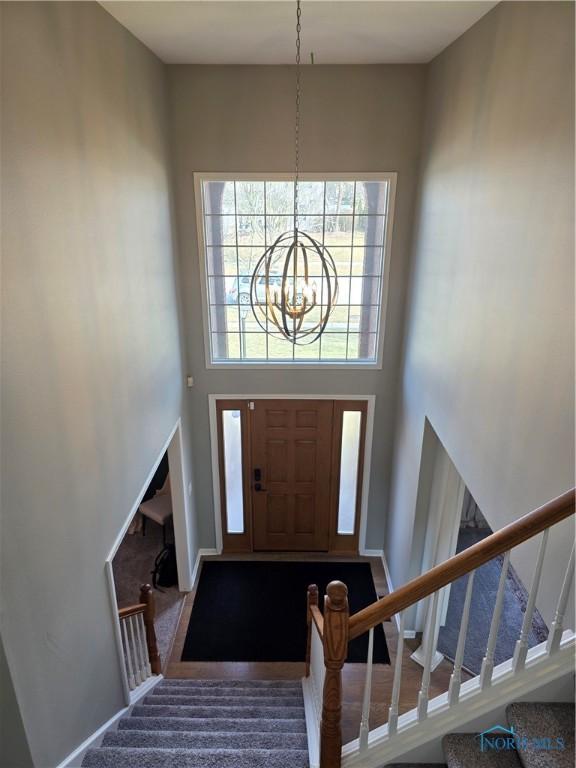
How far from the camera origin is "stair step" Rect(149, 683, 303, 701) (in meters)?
3.79

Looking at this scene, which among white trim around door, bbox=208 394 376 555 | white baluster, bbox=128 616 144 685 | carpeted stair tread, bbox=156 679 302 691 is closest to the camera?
white baluster, bbox=128 616 144 685

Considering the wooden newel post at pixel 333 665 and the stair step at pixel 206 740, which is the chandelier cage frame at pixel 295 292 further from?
the stair step at pixel 206 740

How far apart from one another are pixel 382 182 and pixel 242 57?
60.5 inches

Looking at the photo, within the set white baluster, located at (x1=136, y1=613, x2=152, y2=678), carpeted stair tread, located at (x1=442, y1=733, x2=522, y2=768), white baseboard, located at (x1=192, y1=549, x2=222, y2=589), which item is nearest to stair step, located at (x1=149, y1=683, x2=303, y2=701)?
white baluster, located at (x1=136, y1=613, x2=152, y2=678)

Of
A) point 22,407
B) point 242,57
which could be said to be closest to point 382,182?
point 242,57

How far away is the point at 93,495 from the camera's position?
9.20ft

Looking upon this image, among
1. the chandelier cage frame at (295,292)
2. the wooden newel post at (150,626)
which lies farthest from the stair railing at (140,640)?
the chandelier cage frame at (295,292)

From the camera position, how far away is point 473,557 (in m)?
1.75

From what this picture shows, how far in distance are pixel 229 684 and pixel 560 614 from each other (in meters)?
3.13

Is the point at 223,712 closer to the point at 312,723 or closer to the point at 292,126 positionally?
the point at 312,723

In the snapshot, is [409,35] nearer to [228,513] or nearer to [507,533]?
[507,533]

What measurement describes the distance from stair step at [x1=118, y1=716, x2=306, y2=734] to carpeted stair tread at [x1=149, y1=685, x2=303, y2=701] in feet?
1.98

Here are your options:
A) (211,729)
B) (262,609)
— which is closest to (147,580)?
(262,609)

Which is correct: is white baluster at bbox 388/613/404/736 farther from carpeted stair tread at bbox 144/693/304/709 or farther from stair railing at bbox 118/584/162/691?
stair railing at bbox 118/584/162/691
